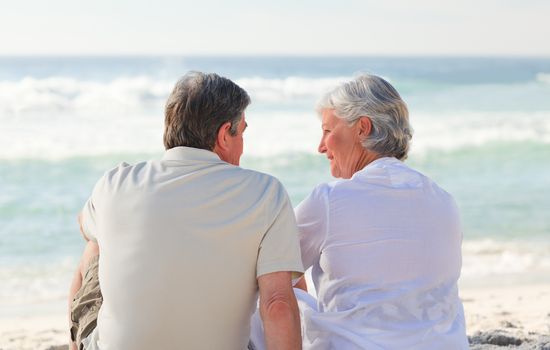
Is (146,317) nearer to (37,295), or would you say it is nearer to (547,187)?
(37,295)

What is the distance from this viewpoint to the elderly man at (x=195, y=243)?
2.26 metres

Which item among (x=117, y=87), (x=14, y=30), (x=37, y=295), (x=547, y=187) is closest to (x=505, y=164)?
(x=547, y=187)

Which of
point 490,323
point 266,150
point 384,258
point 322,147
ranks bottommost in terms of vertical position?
point 266,150

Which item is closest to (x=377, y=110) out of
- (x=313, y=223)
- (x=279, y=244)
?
(x=313, y=223)

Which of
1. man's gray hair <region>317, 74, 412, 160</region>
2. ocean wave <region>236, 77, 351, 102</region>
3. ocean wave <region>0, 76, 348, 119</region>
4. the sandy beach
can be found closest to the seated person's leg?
man's gray hair <region>317, 74, 412, 160</region>

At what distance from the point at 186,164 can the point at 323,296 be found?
0.58 metres

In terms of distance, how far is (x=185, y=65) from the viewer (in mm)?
37938

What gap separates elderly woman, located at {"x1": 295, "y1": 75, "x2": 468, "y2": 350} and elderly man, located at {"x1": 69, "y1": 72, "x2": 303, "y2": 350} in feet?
0.60

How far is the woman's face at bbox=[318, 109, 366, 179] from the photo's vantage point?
102 inches

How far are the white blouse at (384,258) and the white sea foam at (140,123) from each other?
34.6 feet

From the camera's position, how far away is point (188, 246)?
226 cm

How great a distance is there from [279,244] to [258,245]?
0.19 ft

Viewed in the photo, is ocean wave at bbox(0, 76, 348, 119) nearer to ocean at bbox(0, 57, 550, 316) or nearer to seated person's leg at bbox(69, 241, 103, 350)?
ocean at bbox(0, 57, 550, 316)

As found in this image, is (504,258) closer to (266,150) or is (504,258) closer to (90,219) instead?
(90,219)
